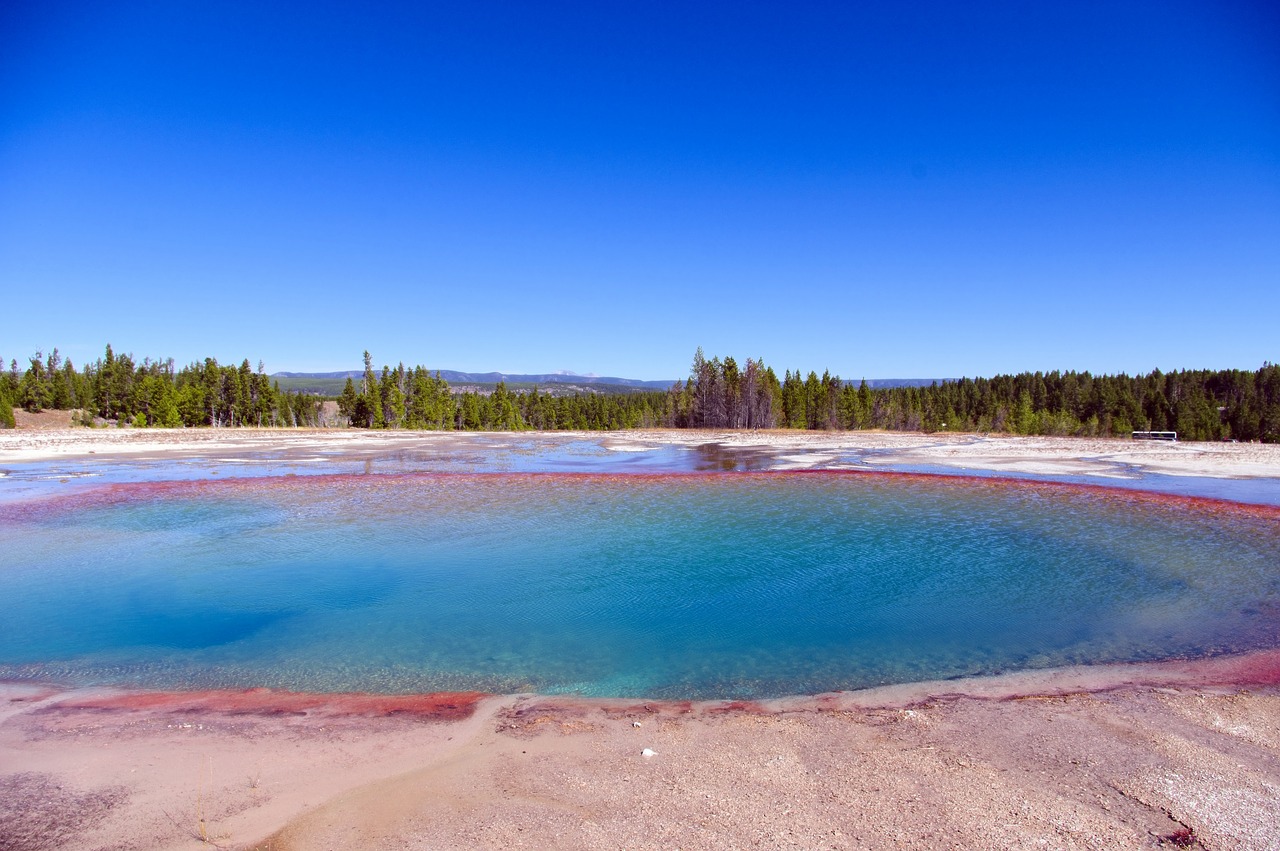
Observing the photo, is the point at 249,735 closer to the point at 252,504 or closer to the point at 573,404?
the point at 252,504

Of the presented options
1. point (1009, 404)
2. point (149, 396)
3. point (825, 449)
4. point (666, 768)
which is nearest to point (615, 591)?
point (666, 768)

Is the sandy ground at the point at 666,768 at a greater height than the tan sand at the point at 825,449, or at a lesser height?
lesser

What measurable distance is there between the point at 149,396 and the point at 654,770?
3559 inches

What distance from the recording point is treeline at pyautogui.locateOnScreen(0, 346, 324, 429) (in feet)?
247

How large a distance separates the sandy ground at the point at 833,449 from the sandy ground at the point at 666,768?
24.5m

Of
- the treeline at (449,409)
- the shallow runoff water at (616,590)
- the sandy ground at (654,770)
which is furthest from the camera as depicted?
the treeline at (449,409)

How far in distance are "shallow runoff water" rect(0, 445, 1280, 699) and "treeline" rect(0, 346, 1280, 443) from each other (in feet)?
190

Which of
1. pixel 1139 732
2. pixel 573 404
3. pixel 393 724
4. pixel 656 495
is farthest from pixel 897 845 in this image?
pixel 573 404

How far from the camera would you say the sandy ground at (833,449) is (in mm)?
31438

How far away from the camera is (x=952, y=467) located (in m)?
31.0

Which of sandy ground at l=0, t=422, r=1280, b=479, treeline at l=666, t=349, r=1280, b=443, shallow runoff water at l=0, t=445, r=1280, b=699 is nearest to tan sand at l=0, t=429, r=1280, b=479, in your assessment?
sandy ground at l=0, t=422, r=1280, b=479

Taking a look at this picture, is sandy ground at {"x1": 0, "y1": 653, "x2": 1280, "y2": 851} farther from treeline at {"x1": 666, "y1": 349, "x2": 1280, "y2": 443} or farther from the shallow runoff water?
treeline at {"x1": 666, "y1": 349, "x2": 1280, "y2": 443}

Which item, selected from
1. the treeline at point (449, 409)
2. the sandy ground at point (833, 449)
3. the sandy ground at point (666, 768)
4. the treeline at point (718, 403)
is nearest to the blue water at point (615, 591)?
the sandy ground at point (666, 768)

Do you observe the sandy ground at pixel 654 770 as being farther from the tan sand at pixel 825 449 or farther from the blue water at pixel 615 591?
the tan sand at pixel 825 449
